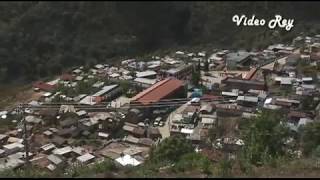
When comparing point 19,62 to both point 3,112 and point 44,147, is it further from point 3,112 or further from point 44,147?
point 44,147

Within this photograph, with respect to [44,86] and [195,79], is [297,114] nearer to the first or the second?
[195,79]

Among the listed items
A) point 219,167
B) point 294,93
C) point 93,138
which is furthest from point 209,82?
point 219,167

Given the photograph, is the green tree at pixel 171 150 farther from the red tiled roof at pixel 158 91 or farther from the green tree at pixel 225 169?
the red tiled roof at pixel 158 91

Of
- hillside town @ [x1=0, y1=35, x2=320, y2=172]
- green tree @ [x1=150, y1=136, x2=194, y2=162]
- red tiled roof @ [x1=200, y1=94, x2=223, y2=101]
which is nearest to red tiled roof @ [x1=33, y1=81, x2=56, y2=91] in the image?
hillside town @ [x1=0, y1=35, x2=320, y2=172]

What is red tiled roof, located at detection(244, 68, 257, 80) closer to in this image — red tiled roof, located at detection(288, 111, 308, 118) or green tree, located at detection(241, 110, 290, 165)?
red tiled roof, located at detection(288, 111, 308, 118)

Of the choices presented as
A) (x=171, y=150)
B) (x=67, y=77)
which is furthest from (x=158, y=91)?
(x=171, y=150)
